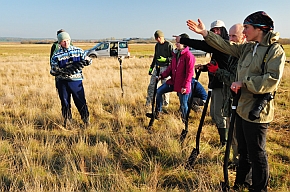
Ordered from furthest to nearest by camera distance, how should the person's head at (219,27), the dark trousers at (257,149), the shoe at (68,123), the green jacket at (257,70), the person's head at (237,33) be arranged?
the shoe at (68,123), the person's head at (219,27), the person's head at (237,33), the dark trousers at (257,149), the green jacket at (257,70)

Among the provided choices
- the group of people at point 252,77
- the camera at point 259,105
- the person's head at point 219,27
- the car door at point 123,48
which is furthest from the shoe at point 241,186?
the car door at point 123,48

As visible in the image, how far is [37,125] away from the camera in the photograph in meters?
5.32

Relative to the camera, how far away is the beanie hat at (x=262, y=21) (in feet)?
7.90

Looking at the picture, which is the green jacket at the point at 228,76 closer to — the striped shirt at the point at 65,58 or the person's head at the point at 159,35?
the striped shirt at the point at 65,58

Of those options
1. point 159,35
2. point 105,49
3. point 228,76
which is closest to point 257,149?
point 228,76

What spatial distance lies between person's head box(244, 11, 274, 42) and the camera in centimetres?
53

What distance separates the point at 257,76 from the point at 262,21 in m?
0.50

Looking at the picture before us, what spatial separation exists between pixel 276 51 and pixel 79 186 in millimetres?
2441

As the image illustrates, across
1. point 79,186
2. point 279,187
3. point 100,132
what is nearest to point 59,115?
point 100,132

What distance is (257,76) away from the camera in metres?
2.37

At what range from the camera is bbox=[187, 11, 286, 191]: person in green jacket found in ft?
7.65

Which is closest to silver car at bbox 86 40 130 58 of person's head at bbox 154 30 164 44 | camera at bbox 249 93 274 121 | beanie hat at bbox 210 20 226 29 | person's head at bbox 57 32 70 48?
person's head at bbox 154 30 164 44

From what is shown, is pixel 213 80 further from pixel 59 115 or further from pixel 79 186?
pixel 59 115

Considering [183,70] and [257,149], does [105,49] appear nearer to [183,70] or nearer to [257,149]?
[183,70]
